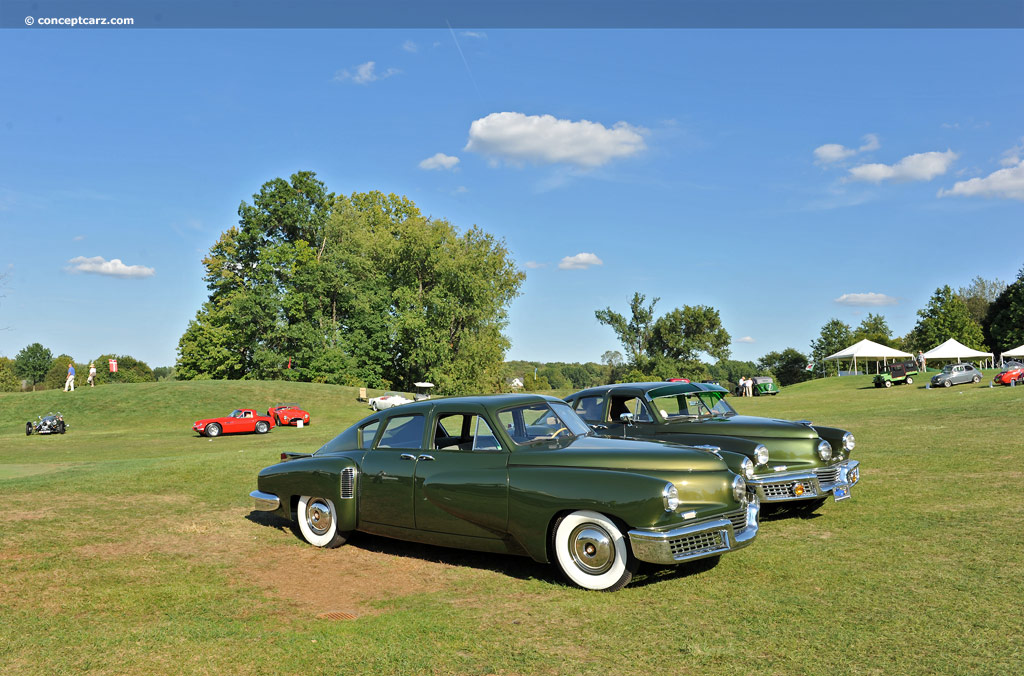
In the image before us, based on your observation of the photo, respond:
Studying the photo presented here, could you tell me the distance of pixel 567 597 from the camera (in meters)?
5.73

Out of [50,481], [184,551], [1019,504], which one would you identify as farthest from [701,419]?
[50,481]

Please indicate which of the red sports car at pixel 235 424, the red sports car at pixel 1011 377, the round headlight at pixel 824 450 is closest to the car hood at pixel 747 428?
the round headlight at pixel 824 450

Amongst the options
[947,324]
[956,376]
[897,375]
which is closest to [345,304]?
[897,375]

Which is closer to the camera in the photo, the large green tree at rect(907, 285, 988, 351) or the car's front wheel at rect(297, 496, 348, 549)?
the car's front wheel at rect(297, 496, 348, 549)

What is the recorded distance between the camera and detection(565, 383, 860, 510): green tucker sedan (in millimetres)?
8625

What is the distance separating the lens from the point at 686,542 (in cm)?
Answer: 572

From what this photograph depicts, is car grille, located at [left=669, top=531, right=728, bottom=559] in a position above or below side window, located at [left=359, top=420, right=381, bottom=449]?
below

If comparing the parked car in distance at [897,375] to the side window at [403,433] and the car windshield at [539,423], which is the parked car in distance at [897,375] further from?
the side window at [403,433]

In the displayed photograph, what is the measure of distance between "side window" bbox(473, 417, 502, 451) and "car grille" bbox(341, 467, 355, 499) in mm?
1580

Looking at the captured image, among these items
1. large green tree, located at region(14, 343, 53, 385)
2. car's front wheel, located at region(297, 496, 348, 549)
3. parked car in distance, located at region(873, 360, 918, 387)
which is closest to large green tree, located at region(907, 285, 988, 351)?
parked car in distance, located at region(873, 360, 918, 387)

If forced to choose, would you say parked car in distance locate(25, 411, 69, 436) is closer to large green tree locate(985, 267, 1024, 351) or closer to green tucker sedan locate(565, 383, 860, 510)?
green tucker sedan locate(565, 383, 860, 510)

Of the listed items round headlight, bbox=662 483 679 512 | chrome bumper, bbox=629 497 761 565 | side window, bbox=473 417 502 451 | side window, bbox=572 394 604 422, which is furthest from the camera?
side window, bbox=572 394 604 422

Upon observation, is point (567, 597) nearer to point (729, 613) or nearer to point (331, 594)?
point (729, 613)

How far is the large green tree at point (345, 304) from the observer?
6656 cm
